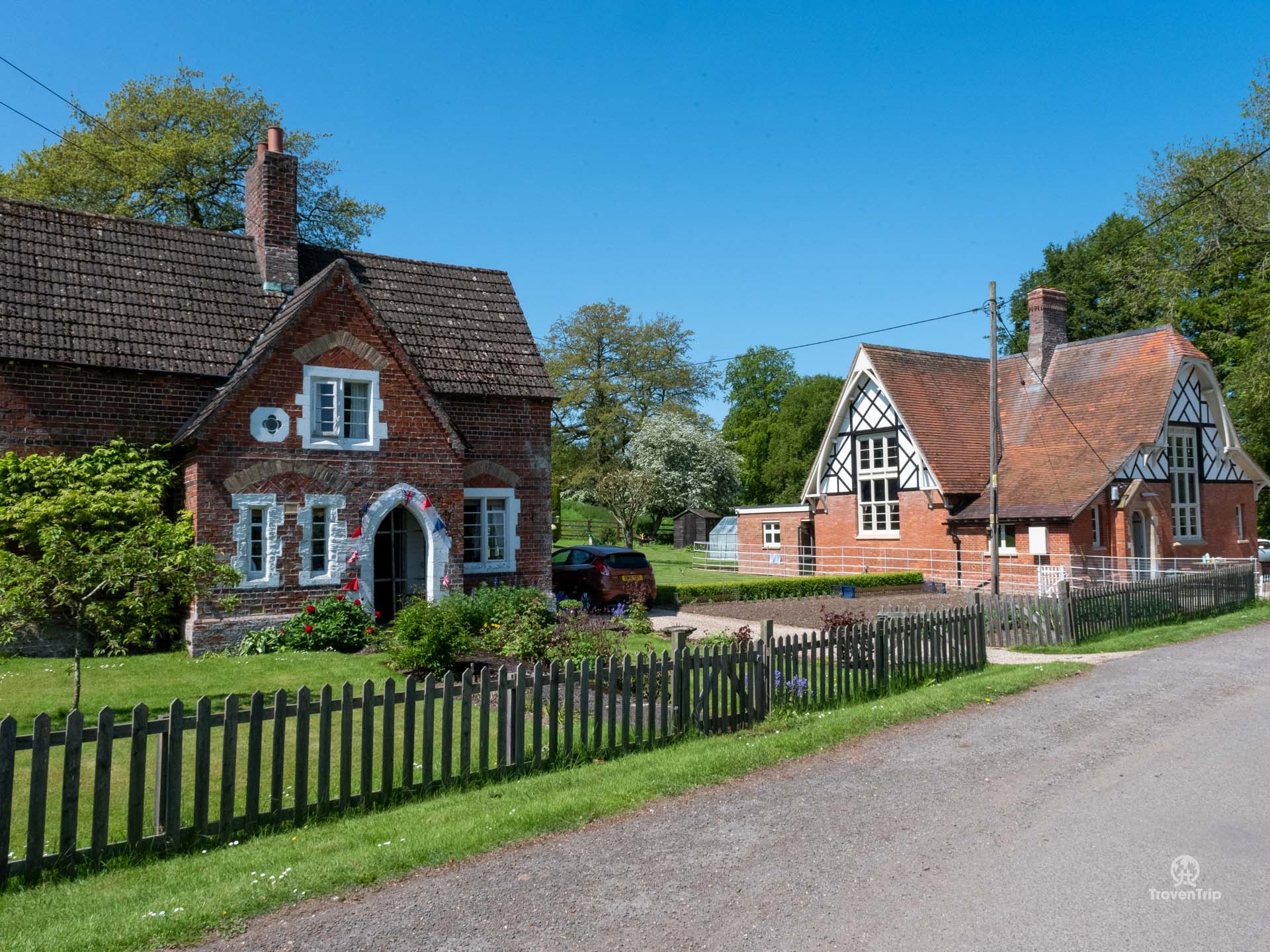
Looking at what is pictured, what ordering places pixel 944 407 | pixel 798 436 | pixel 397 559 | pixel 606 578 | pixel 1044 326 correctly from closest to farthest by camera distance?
pixel 397 559 < pixel 606 578 < pixel 944 407 < pixel 1044 326 < pixel 798 436

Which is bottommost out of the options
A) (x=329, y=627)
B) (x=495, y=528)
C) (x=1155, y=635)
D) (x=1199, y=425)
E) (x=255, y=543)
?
(x=1155, y=635)

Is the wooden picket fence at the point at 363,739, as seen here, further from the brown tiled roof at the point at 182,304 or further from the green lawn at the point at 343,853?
the brown tiled roof at the point at 182,304

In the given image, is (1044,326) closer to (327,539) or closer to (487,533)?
(487,533)

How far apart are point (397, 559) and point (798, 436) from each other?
60.3 m

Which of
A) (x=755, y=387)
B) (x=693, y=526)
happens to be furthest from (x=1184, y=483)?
(x=755, y=387)

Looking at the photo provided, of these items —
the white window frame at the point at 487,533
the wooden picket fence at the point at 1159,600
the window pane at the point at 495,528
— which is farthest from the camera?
the window pane at the point at 495,528

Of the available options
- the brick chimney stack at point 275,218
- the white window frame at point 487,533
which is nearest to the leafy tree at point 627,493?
the white window frame at point 487,533

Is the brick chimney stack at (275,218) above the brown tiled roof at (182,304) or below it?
above

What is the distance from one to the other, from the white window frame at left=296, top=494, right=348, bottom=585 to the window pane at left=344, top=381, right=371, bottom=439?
1336mm

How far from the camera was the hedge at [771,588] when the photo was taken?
2525 cm

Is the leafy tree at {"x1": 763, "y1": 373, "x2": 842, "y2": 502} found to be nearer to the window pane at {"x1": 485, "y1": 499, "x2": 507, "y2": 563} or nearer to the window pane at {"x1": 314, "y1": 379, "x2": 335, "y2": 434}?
the window pane at {"x1": 485, "y1": 499, "x2": 507, "y2": 563}

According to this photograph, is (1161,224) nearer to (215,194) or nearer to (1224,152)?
(1224,152)

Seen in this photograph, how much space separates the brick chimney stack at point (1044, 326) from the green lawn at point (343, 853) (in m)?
29.8

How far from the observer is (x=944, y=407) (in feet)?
115
